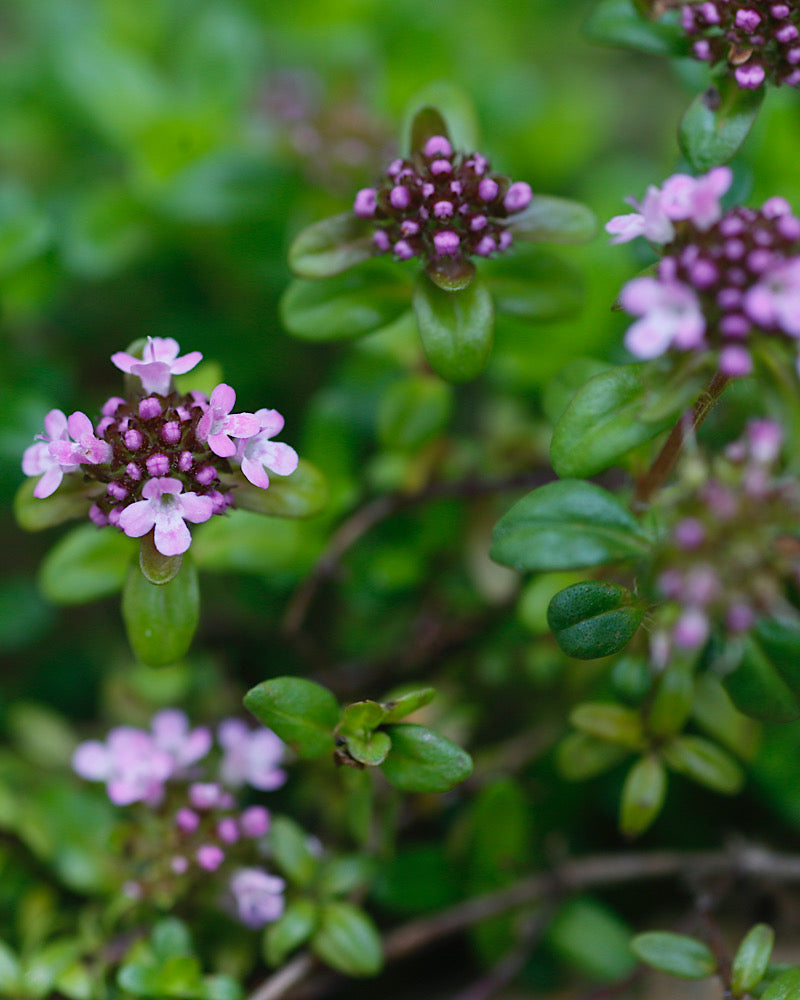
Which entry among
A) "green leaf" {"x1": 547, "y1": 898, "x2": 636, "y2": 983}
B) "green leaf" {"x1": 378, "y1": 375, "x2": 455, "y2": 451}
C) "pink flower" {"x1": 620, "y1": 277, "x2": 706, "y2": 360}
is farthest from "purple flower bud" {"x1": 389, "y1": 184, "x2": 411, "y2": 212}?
"green leaf" {"x1": 547, "y1": 898, "x2": 636, "y2": 983}

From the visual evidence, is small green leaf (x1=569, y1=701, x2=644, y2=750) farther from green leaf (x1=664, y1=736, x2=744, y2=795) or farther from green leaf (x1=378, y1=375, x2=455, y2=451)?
green leaf (x1=378, y1=375, x2=455, y2=451)

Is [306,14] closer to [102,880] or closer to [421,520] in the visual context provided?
[421,520]

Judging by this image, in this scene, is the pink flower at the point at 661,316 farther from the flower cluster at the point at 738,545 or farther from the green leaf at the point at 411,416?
the green leaf at the point at 411,416

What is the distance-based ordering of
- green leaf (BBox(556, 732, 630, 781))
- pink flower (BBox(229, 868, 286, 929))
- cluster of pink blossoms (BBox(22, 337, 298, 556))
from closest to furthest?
1. cluster of pink blossoms (BBox(22, 337, 298, 556))
2. pink flower (BBox(229, 868, 286, 929))
3. green leaf (BBox(556, 732, 630, 781))

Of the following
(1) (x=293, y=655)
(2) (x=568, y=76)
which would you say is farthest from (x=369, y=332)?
(2) (x=568, y=76)

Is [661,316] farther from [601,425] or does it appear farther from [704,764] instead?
[704,764]

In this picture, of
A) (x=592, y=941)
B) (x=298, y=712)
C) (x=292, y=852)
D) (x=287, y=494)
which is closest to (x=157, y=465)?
(x=287, y=494)
